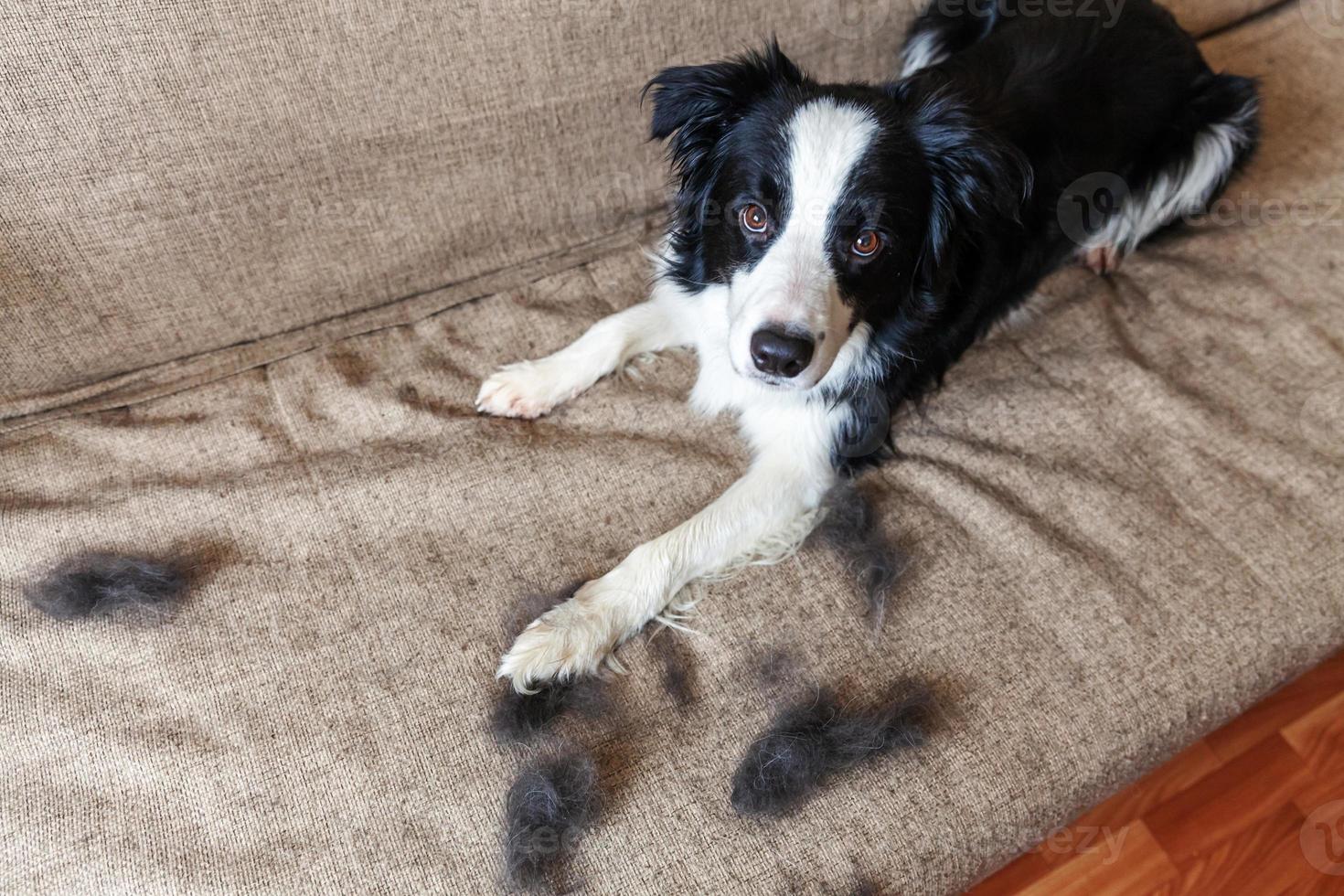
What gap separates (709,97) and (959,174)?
1.71 feet

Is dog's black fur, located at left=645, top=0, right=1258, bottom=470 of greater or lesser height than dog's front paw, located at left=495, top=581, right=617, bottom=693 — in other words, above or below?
above

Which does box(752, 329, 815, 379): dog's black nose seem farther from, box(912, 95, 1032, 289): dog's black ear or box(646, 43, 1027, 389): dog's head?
box(912, 95, 1032, 289): dog's black ear

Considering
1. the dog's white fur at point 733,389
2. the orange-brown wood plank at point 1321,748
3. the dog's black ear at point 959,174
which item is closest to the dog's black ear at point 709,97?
the dog's white fur at point 733,389

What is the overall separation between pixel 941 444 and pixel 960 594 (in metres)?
0.40

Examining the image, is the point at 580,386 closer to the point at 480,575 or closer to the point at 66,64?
the point at 480,575

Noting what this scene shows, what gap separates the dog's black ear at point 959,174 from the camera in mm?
1666

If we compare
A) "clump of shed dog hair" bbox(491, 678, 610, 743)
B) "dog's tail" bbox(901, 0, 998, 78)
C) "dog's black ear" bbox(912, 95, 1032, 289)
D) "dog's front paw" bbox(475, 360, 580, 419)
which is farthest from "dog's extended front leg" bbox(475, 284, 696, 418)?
"dog's tail" bbox(901, 0, 998, 78)

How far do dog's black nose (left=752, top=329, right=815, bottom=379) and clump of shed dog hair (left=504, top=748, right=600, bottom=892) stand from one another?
2.56ft

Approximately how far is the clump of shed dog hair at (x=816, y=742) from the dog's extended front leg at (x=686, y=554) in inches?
13.3

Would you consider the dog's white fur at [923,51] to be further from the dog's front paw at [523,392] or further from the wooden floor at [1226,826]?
the wooden floor at [1226,826]

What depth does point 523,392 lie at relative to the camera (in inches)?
79.9

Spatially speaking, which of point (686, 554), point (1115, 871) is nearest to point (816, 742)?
point (686, 554)

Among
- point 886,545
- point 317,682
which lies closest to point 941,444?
point 886,545

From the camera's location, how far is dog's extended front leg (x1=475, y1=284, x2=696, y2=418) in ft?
6.67
